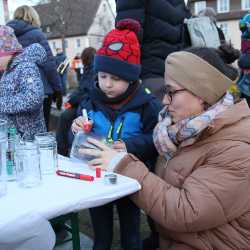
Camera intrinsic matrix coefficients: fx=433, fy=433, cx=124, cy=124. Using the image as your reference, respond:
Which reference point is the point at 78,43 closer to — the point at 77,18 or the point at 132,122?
the point at 77,18

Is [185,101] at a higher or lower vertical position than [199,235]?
higher

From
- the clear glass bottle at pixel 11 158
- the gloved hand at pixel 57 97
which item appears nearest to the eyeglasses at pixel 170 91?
the clear glass bottle at pixel 11 158

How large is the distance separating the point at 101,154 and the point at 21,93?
119 centimetres

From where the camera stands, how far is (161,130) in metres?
1.93

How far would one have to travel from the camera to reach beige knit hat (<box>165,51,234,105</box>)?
1785 millimetres

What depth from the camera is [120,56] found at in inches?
93.4

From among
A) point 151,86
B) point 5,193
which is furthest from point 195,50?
point 151,86

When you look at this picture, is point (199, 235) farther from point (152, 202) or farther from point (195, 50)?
point (195, 50)

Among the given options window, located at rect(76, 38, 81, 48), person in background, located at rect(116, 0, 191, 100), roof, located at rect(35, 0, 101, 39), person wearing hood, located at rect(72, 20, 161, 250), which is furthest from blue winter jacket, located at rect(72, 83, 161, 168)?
window, located at rect(76, 38, 81, 48)

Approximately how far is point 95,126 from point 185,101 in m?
0.69

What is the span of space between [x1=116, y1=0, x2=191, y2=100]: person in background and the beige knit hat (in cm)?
119

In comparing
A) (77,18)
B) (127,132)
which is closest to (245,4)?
(77,18)

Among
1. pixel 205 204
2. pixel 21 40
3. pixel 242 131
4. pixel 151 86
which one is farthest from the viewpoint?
pixel 21 40

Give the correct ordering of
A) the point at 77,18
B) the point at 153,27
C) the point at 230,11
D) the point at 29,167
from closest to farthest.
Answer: the point at 29,167, the point at 153,27, the point at 230,11, the point at 77,18
